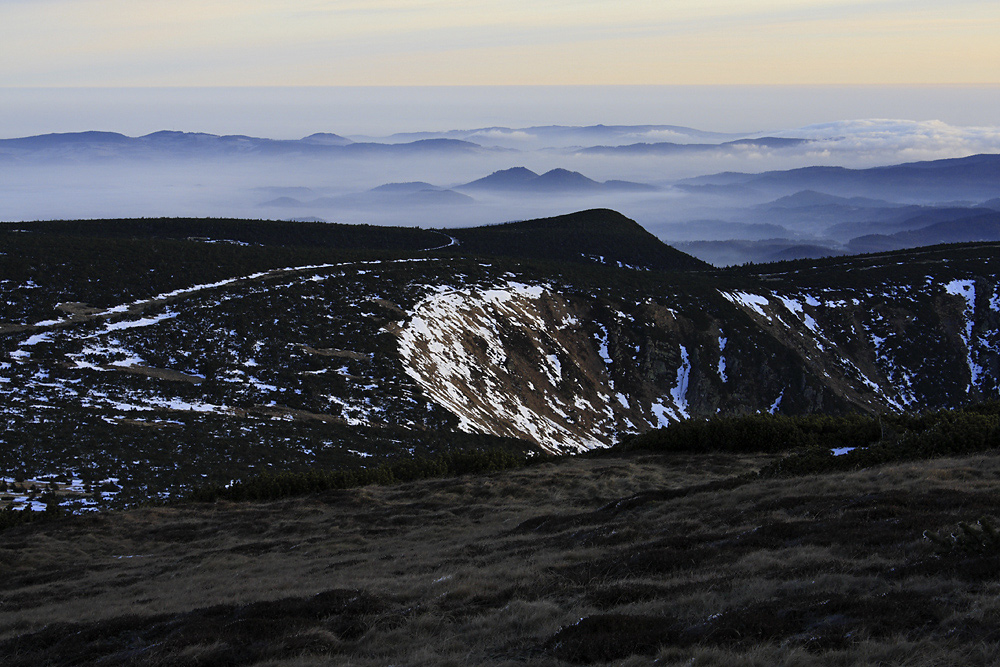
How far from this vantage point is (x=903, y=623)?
7.23 m

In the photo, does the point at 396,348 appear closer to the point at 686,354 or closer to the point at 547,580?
the point at 686,354

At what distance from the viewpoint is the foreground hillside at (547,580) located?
299 inches

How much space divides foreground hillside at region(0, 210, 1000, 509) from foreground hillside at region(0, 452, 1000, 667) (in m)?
8.09

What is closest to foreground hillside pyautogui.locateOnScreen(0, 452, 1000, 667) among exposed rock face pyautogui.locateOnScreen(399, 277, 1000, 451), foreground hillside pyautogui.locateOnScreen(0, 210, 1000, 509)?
foreground hillside pyautogui.locateOnScreen(0, 210, 1000, 509)

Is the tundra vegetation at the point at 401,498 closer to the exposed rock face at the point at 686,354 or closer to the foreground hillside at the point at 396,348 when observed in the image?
the foreground hillside at the point at 396,348

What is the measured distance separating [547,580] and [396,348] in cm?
3452

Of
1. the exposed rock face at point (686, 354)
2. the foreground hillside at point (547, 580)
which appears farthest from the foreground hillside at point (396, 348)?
the foreground hillside at point (547, 580)

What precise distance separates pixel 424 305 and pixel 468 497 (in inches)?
1226

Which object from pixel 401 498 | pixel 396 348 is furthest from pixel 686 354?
pixel 401 498

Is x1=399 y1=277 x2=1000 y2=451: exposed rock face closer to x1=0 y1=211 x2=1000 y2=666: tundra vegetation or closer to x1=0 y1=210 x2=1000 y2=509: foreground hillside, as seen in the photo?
x1=0 y1=210 x2=1000 y2=509: foreground hillside

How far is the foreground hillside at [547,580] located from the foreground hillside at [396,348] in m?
8.09

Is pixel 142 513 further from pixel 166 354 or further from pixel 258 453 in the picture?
pixel 166 354

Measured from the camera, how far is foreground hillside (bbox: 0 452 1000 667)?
7.59 meters

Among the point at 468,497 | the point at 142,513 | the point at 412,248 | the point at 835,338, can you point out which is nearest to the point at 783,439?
the point at 468,497
